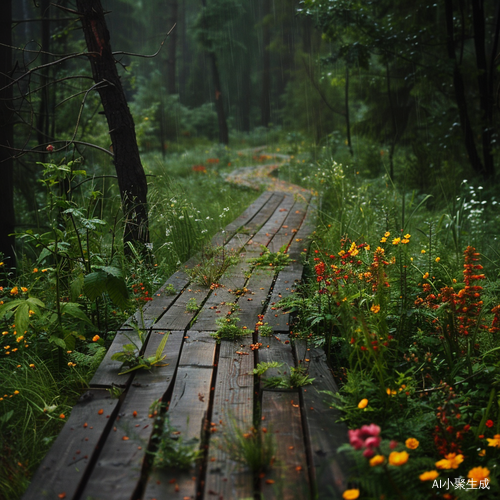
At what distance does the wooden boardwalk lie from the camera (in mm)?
1638

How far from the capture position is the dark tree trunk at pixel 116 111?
4.11m

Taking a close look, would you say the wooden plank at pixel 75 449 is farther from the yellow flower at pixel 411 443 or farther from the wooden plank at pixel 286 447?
the yellow flower at pixel 411 443

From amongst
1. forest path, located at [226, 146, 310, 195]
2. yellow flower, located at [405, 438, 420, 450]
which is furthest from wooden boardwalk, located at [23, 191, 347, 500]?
forest path, located at [226, 146, 310, 195]

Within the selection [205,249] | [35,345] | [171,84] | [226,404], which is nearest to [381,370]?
[226,404]

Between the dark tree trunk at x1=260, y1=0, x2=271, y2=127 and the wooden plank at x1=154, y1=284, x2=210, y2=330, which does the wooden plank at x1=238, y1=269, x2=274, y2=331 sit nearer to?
the wooden plank at x1=154, y1=284, x2=210, y2=330

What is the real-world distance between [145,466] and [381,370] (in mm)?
1174

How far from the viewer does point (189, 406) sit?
2.08m

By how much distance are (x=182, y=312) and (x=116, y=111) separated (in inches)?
90.0

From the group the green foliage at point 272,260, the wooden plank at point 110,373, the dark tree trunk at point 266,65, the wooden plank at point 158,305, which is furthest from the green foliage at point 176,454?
the dark tree trunk at point 266,65

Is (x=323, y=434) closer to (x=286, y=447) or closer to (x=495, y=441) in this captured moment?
(x=286, y=447)

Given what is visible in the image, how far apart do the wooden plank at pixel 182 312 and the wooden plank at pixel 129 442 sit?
1.42 feet

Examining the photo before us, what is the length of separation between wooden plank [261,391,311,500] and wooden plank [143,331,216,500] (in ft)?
0.95

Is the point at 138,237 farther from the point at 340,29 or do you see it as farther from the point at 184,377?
the point at 340,29

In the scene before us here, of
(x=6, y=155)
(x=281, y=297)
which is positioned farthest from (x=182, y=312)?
(x=6, y=155)
